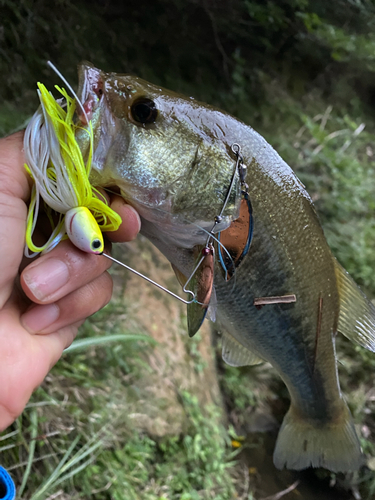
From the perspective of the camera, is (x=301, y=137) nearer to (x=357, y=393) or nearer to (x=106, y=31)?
(x=106, y=31)

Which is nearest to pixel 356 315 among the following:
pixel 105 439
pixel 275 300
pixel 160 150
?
pixel 275 300

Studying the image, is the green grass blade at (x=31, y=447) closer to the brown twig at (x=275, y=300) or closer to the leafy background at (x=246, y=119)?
the leafy background at (x=246, y=119)

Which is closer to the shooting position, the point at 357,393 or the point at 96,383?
the point at 96,383

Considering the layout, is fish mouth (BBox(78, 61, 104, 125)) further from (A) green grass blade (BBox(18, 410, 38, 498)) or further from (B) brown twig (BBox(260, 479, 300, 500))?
(B) brown twig (BBox(260, 479, 300, 500))

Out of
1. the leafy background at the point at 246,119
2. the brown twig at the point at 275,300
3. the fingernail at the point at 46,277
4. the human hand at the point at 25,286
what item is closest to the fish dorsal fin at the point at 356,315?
the brown twig at the point at 275,300

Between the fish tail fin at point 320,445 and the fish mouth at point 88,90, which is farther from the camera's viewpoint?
the fish tail fin at point 320,445

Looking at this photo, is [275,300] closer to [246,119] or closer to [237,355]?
[237,355]

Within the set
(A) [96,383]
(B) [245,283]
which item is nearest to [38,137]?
(B) [245,283]
